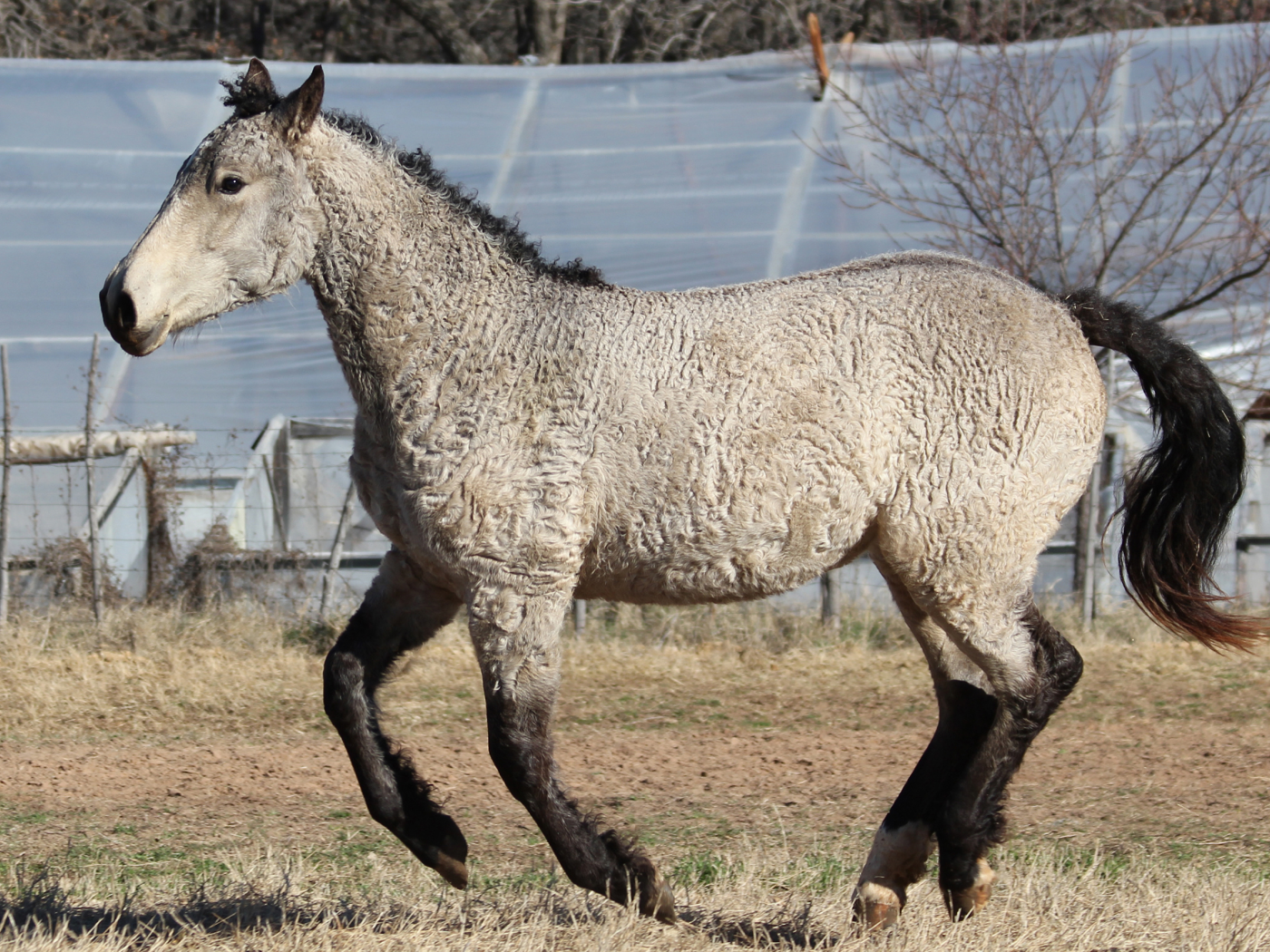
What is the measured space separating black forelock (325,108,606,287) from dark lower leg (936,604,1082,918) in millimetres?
1768

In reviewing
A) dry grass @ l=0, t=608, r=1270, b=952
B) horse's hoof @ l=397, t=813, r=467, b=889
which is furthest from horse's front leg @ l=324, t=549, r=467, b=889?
dry grass @ l=0, t=608, r=1270, b=952

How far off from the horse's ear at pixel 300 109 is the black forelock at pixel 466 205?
19cm

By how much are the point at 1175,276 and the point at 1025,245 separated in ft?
7.72

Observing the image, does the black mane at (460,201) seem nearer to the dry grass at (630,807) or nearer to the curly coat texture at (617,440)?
the curly coat texture at (617,440)

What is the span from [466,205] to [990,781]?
2366mm

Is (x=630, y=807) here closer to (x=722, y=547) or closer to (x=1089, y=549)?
(x=722, y=547)

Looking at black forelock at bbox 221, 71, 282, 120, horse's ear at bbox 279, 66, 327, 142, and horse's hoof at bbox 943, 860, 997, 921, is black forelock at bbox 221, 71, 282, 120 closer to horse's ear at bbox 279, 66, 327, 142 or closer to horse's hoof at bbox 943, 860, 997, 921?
horse's ear at bbox 279, 66, 327, 142

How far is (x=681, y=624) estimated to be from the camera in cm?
917

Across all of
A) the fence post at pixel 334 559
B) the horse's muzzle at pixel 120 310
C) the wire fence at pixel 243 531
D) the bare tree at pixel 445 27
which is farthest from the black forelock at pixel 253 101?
the bare tree at pixel 445 27

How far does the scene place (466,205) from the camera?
379 centimetres

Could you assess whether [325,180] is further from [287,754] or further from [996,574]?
[287,754]

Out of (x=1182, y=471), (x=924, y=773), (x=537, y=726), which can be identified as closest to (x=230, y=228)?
(x=537, y=726)

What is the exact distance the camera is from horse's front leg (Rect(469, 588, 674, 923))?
135 inches

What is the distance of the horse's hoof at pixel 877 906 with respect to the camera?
3.74m
